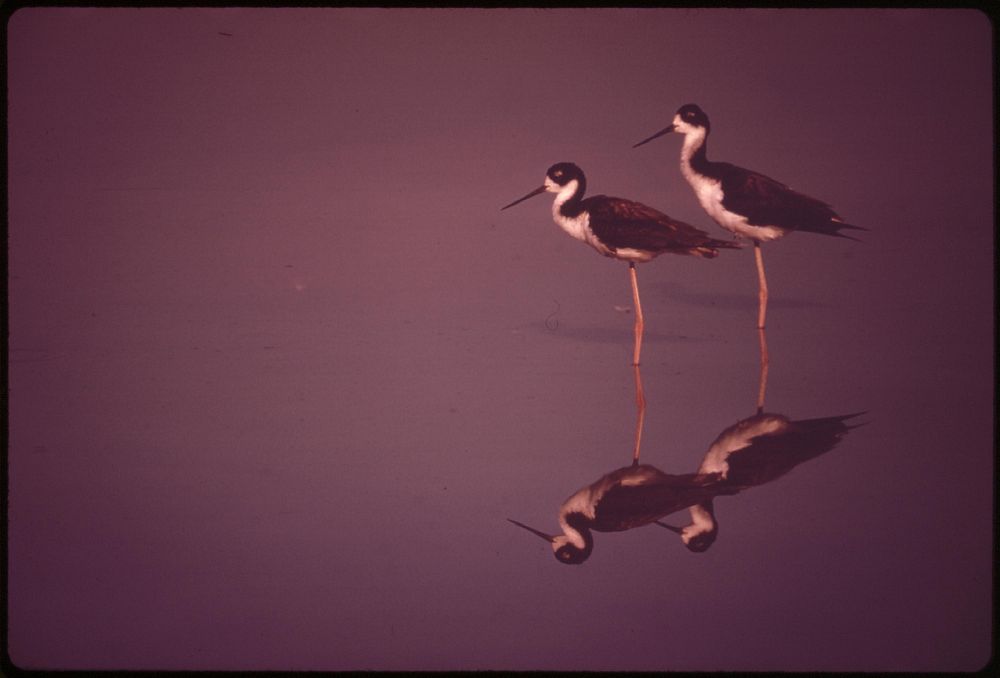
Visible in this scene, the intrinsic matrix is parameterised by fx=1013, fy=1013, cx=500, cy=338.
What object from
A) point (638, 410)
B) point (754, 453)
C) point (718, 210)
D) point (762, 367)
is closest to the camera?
point (754, 453)

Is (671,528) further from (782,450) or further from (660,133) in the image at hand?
(660,133)

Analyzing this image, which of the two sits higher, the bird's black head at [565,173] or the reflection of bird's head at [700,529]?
the bird's black head at [565,173]

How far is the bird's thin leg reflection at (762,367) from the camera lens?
2.16 meters

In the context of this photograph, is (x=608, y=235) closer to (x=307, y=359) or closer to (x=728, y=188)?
(x=728, y=188)

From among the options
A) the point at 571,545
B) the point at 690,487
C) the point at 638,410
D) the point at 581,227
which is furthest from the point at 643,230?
the point at 571,545

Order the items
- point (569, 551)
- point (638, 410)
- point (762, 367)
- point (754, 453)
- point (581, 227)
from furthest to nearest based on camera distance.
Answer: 1. point (581, 227)
2. point (762, 367)
3. point (638, 410)
4. point (754, 453)
5. point (569, 551)

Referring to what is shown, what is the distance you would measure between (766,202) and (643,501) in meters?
1.10

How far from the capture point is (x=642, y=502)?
69.1 inches

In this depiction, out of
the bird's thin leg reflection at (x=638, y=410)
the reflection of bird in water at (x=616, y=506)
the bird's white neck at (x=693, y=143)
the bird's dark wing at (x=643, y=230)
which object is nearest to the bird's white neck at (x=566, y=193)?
the bird's dark wing at (x=643, y=230)

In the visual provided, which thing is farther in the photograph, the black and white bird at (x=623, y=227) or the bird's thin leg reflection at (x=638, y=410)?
the black and white bird at (x=623, y=227)

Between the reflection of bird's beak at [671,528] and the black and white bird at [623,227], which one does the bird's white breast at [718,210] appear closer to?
the black and white bird at [623,227]

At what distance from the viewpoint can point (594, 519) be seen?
1743mm

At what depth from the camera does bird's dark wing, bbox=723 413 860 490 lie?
1.86 m

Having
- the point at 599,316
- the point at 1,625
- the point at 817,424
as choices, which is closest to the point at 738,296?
the point at 599,316
